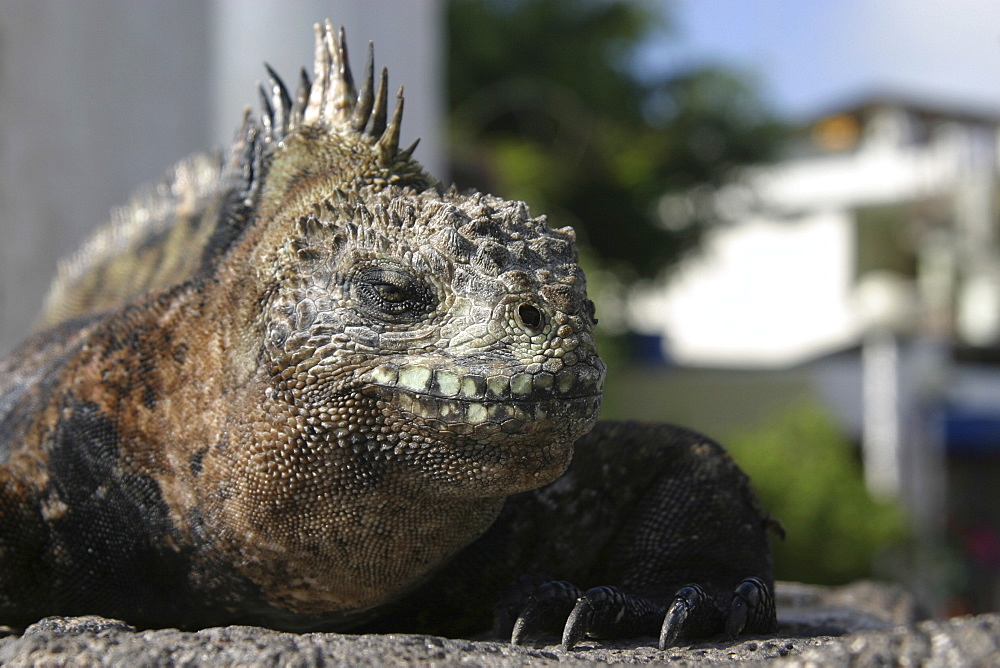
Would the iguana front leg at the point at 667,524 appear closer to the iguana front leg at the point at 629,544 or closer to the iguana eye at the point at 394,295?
the iguana front leg at the point at 629,544

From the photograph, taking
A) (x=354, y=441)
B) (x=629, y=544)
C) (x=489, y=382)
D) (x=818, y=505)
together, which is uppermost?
(x=489, y=382)

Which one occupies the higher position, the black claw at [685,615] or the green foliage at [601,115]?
the green foliage at [601,115]

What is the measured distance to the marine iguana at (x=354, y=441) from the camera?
1.87 m

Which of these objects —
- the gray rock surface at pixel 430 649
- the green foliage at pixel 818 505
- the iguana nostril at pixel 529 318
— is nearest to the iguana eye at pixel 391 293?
the iguana nostril at pixel 529 318

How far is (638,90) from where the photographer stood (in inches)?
902

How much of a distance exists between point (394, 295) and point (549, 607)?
2.59ft

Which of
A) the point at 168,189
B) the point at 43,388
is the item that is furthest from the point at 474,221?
the point at 168,189

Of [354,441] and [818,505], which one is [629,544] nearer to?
[354,441]

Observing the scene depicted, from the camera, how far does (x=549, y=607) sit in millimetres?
2219

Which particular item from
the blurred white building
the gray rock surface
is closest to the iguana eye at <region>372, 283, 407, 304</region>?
the gray rock surface

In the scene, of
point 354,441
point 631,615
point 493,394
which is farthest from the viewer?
point 631,615

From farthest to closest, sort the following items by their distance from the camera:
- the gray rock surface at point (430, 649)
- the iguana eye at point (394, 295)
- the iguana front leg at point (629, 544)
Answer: the iguana front leg at point (629, 544) → the iguana eye at point (394, 295) → the gray rock surface at point (430, 649)

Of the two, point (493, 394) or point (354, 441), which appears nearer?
point (493, 394)

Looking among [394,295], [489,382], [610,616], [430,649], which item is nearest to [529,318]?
[489,382]
